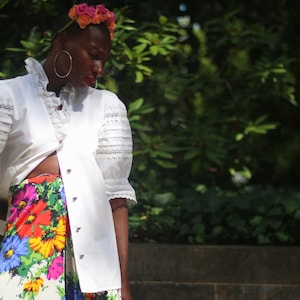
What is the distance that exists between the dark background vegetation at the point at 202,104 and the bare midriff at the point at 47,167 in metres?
2.06

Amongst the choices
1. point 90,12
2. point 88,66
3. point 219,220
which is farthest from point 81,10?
point 219,220

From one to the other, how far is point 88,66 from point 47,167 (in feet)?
1.29

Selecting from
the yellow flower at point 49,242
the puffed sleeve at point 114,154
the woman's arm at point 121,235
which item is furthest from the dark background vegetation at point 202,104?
the yellow flower at point 49,242

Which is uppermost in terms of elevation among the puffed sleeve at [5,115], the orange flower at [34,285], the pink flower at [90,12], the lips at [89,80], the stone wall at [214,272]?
the pink flower at [90,12]

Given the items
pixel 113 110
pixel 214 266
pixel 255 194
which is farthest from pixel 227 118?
pixel 113 110

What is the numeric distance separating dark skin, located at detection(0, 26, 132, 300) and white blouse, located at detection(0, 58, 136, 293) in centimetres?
4

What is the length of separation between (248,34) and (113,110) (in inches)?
123

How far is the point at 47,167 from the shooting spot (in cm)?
286

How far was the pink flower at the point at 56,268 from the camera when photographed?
2.76 meters

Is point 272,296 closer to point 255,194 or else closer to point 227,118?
point 255,194

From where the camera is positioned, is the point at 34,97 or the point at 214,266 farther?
the point at 214,266

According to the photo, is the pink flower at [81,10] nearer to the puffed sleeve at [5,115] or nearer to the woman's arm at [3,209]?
the puffed sleeve at [5,115]

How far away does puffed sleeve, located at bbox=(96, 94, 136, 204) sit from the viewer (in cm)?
292

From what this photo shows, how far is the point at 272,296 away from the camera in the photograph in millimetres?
4715
